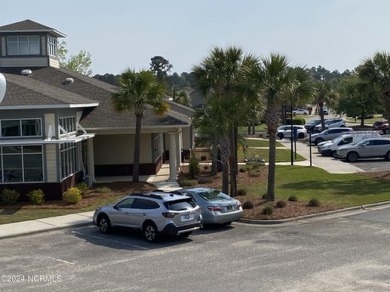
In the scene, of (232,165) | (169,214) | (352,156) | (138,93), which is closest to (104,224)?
(169,214)

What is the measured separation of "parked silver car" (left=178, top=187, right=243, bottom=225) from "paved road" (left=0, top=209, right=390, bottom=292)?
1.37ft

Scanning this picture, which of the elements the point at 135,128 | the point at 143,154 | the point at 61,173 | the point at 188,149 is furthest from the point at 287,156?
the point at 61,173

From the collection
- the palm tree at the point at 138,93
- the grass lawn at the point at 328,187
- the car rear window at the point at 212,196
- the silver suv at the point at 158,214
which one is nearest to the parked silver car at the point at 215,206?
the car rear window at the point at 212,196

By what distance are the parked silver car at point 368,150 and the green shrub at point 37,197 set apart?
955 inches

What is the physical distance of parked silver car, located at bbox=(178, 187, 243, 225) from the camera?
20.7 m

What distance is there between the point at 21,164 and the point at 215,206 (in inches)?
413

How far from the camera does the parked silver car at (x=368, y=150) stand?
1724 inches

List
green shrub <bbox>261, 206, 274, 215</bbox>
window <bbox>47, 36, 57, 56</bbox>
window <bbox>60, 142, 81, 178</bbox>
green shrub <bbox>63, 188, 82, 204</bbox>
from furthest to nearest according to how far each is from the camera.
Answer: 1. window <bbox>47, 36, 57, 56</bbox>
2. window <bbox>60, 142, 81, 178</bbox>
3. green shrub <bbox>63, 188, 82, 204</bbox>
4. green shrub <bbox>261, 206, 274, 215</bbox>

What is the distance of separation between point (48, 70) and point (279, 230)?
933 inches

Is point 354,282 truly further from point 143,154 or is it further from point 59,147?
point 143,154

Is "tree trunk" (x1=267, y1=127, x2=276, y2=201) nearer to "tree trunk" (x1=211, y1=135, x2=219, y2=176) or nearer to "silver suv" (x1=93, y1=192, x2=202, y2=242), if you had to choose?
"silver suv" (x1=93, y1=192, x2=202, y2=242)

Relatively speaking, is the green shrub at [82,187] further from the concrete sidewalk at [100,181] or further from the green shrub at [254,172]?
the green shrub at [254,172]

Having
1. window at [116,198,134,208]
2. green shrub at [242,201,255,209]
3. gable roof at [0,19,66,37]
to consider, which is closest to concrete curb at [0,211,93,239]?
window at [116,198,134,208]

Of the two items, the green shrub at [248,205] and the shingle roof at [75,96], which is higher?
the shingle roof at [75,96]
